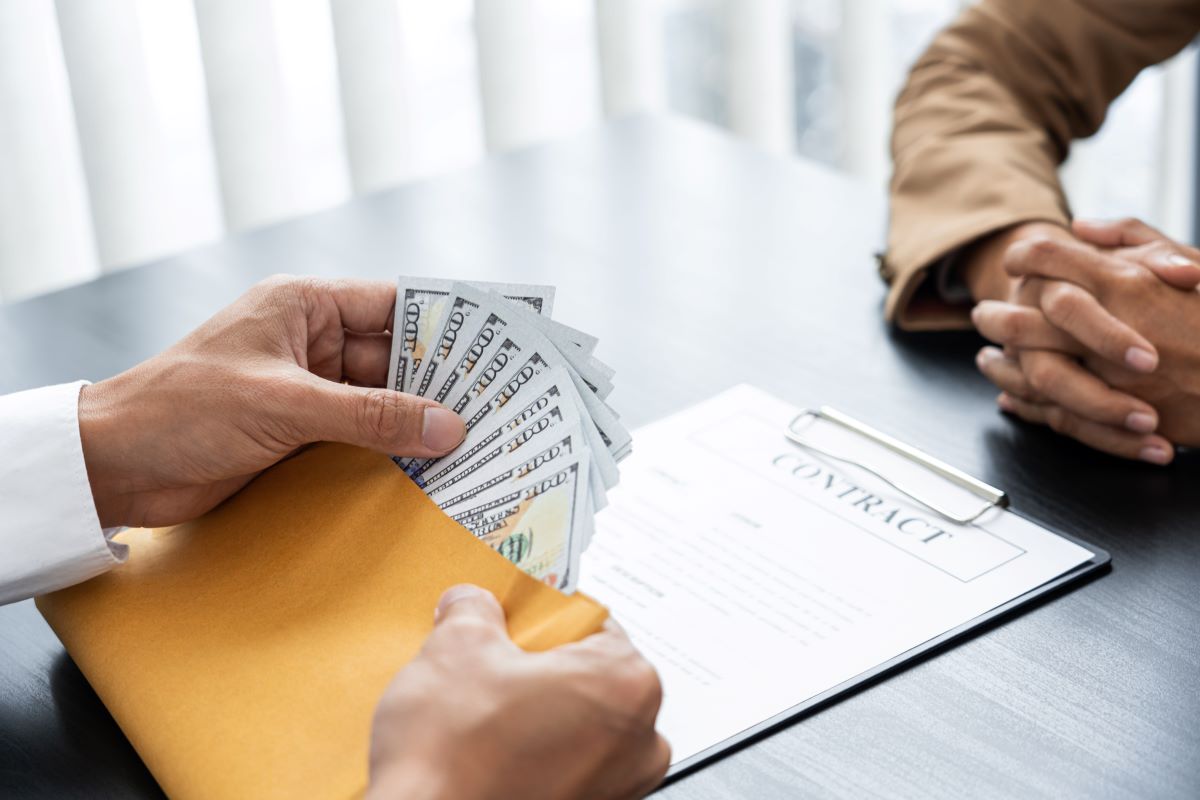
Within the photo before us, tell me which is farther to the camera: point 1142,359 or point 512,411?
point 1142,359

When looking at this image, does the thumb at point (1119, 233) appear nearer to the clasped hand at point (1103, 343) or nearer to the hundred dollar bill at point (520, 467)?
the clasped hand at point (1103, 343)

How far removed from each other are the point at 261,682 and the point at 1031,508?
519 millimetres

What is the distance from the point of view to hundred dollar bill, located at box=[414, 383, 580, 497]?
0.73m

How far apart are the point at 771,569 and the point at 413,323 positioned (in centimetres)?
27

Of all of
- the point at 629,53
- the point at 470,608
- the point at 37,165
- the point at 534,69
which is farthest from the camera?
the point at 629,53

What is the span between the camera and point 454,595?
25.6 inches

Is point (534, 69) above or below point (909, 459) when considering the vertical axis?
above

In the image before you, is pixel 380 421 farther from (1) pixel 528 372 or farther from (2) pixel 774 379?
(2) pixel 774 379

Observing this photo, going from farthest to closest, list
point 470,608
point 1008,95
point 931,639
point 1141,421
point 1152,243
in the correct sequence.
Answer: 1. point 1008,95
2. point 1152,243
3. point 1141,421
4. point 931,639
5. point 470,608

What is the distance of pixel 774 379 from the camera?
1.04 m

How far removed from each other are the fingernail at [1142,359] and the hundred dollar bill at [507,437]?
0.44 metres

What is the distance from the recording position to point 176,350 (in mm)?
818

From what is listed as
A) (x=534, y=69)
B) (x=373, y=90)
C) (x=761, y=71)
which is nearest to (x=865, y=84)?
(x=761, y=71)

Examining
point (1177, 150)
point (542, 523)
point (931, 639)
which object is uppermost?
A: point (542, 523)
